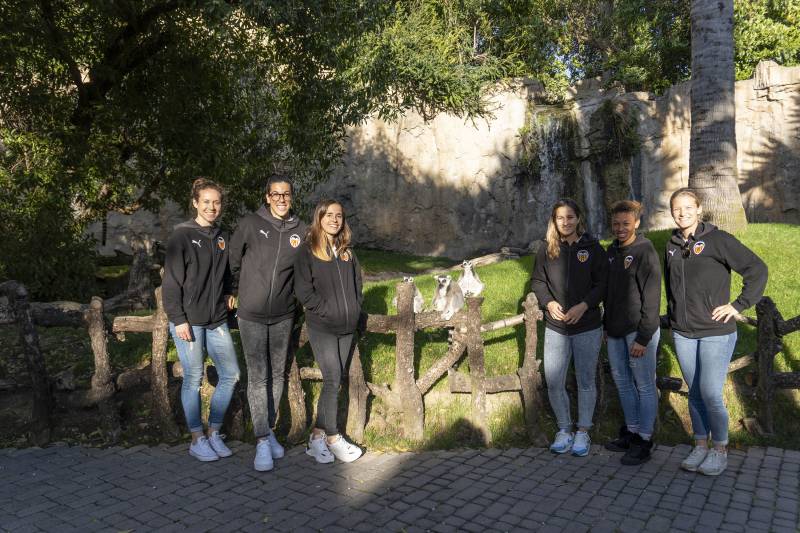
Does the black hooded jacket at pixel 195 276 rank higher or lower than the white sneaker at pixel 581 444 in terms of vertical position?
higher

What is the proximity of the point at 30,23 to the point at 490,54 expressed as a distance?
54.9ft

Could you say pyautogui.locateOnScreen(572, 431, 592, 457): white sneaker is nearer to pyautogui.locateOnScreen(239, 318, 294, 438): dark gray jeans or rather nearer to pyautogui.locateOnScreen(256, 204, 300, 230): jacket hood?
pyautogui.locateOnScreen(239, 318, 294, 438): dark gray jeans

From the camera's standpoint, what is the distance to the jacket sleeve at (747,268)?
4.52 meters

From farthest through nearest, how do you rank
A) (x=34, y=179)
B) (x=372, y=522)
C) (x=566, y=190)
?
(x=566, y=190), (x=34, y=179), (x=372, y=522)

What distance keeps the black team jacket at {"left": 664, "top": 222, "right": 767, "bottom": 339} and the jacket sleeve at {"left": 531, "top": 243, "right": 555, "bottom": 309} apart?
101 cm

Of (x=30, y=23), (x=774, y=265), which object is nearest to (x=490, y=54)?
(x=774, y=265)

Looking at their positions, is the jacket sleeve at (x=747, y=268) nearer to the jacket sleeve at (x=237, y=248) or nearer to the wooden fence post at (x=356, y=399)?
the wooden fence post at (x=356, y=399)

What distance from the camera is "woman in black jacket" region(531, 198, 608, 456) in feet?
16.6

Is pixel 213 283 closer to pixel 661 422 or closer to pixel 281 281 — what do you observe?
pixel 281 281

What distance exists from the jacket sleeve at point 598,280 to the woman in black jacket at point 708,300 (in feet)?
1.64

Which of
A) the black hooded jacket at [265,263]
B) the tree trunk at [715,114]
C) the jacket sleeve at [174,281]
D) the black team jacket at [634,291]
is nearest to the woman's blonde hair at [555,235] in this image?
the black team jacket at [634,291]

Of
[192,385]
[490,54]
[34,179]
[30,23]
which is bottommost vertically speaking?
[192,385]

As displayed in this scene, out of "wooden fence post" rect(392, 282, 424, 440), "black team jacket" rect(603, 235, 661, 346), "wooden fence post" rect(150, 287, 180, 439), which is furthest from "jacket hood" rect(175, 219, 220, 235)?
"black team jacket" rect(603, 235, 661, 346)

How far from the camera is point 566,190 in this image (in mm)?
19859
